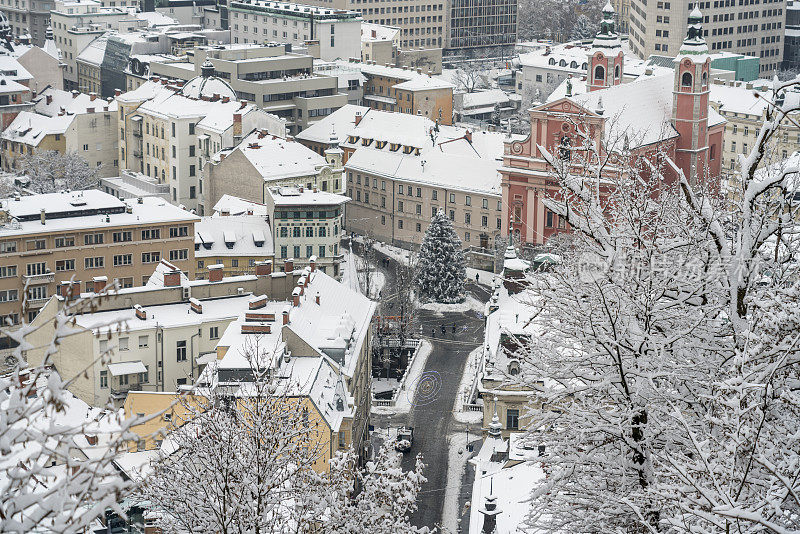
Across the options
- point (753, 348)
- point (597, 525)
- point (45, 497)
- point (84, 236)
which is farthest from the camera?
point (84, 236)

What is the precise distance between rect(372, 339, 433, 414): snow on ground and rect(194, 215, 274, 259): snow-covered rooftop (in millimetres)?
11007

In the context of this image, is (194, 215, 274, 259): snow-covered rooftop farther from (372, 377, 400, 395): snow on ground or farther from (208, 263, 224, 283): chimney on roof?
(208, 263, 224, 283): chimney on roof

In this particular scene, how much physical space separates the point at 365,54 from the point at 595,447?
483 ft

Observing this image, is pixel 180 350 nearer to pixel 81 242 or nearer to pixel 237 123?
pixel 81 242

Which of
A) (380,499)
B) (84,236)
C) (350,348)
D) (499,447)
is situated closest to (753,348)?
(380,499)

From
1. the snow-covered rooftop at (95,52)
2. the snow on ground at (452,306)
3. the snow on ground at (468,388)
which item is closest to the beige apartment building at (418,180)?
the snow on ground at (452,306)

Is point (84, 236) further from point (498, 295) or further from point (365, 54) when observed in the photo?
point (365, 54)

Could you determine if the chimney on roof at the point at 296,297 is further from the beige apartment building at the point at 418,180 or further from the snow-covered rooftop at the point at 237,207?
the beige apartment building at the point at 418,180

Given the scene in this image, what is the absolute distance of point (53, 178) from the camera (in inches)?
4286

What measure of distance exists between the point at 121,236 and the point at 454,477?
27319mm

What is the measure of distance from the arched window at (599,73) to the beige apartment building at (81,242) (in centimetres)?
3632

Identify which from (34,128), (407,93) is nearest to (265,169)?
(34,128)

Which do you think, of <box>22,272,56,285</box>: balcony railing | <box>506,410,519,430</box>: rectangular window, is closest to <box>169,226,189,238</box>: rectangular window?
<box>22,272,56,285</box>: balcony railing

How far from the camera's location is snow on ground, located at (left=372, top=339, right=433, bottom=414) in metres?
72.8
